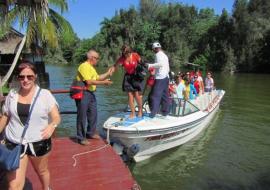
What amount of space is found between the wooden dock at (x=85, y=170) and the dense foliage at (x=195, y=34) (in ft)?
166

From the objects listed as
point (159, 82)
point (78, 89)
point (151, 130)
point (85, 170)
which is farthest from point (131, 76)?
point (85, 170)

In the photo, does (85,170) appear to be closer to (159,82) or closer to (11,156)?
(11,156)

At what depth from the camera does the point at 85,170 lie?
6.71 metres

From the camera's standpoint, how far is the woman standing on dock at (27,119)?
434 centimetres

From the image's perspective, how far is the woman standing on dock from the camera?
4340 mm

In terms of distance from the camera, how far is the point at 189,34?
7775cm

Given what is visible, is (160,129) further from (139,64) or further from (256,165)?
(256,165)

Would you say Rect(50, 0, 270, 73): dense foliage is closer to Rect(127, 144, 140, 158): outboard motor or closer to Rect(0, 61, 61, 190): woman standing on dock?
Rect(127, 144, 140, 158): outboard motor

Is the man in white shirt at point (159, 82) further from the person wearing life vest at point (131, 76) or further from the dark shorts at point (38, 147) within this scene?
the dark shorts at point (38, 147)

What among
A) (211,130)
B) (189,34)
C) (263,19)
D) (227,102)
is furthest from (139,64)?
(189,34)

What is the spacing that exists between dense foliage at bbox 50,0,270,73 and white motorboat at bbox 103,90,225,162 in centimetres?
4709

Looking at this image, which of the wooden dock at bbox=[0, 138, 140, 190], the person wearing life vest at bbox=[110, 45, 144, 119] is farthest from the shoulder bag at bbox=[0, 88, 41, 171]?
the person wearing life vest at bbox=[110, 45, 144, 119]

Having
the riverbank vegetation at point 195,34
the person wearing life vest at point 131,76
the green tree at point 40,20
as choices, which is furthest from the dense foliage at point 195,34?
the person wearing life vest at point 131,76

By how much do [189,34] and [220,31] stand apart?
1394cm
